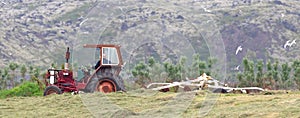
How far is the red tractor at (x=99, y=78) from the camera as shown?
632 inches

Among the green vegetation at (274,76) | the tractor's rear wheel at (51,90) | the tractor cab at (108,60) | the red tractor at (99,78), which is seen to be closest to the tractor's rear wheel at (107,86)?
the red tractor at (99,78)

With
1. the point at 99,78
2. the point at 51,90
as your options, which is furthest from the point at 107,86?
the point at 51,90

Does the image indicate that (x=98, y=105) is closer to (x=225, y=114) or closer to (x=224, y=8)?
(x=225, y=114)

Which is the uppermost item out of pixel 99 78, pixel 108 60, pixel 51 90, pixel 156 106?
pixel 108 60

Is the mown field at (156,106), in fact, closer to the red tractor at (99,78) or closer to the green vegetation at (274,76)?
the red tractor at (99,78)

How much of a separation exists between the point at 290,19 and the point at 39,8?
59315 millimetres

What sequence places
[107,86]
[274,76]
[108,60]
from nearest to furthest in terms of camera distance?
[107,86], [108,60], [274,76]

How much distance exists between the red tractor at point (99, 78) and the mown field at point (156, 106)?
190 cm

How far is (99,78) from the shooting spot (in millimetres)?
16062

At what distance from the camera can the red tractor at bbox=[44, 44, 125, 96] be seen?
16062mm

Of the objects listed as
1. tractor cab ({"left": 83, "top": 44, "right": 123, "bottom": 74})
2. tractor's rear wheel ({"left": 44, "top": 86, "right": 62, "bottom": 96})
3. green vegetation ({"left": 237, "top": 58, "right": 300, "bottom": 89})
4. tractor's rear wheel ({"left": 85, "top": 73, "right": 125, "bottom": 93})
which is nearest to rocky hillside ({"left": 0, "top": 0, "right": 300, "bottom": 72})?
green vegetation ({"left": 237, "top": 58, "right": 300, "bottom": 89})

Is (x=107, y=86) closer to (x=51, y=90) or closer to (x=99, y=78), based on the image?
(x=99, y=78)

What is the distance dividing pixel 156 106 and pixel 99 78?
470 centimetres

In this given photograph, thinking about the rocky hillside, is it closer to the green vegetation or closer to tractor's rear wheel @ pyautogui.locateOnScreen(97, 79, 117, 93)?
the green vegetation
